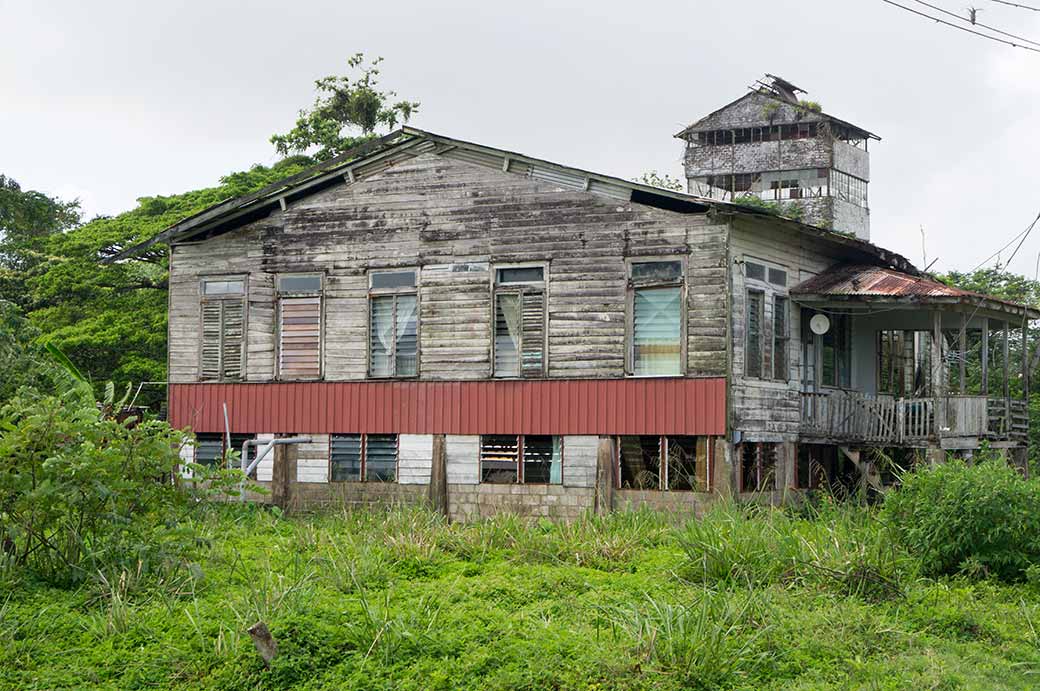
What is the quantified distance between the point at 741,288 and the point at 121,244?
994 inches

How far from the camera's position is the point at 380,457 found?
2494 cm

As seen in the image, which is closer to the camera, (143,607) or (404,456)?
(143,607)

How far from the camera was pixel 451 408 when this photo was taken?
24266mm

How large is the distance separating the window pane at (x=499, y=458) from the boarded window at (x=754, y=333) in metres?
4.25

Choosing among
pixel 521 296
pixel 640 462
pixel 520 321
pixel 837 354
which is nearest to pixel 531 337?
pixel 520 321

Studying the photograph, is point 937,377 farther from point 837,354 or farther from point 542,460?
point 542,460

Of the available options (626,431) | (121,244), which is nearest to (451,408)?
(626,431)

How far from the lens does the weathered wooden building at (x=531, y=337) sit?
74.1ft

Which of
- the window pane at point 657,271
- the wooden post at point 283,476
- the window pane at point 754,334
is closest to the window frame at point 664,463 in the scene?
the window pane at point 754,334

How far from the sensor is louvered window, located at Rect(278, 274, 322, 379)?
25.5 metres

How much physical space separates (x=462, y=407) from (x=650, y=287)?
409 centimetres

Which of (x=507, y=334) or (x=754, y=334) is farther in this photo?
(x=507, y=334)

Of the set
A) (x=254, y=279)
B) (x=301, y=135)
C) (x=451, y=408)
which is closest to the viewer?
(x=451, y=408)

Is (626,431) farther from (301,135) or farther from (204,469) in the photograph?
(301,135)
